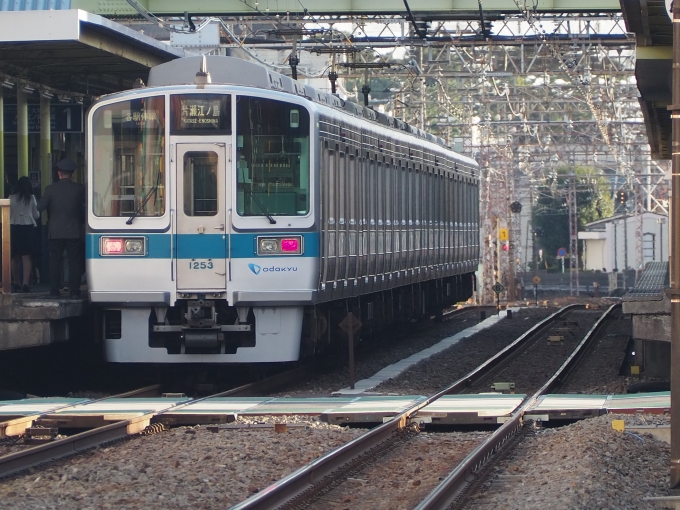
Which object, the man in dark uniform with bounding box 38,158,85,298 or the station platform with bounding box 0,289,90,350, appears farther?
the man in dark uniform with bounding box 38,158,85,298

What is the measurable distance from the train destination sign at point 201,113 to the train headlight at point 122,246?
1.15 meters

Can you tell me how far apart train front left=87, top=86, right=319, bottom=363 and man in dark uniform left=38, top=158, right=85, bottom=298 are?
44 cm

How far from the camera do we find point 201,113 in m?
12.4

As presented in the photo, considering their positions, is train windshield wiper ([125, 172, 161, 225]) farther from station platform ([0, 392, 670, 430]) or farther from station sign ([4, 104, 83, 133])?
station sign ([4, 104, 83, 133])

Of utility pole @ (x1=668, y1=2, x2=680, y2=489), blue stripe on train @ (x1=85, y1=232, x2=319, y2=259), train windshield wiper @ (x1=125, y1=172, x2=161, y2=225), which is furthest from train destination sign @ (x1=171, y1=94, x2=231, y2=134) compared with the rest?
utility pole @ (x1=668, y1=2, x2=680, y2=489)

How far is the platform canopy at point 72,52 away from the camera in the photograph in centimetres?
1262

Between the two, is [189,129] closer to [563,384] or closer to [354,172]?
[354,172]

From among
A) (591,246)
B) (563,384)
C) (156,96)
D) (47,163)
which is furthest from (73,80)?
(591,246)

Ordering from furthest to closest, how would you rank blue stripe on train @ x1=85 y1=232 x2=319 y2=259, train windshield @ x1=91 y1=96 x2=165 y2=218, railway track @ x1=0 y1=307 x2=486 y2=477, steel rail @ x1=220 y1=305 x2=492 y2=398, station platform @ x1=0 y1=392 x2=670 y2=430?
train windshield @ x1=91 y1=96 x2=165 y2=218 < blue stripe on train @ x1=85 y1=232 x2=319 y2=259 < steel rail @ x1=220 y1=305 x2=492 y2=398 < station platform @ x1=0 y1=392 x2=670 y2=430 < railway track @ x1=0 y1=307 x2=486 y2=477

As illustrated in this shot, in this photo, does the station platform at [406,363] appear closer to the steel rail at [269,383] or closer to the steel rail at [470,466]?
the steel rail at [269,383]

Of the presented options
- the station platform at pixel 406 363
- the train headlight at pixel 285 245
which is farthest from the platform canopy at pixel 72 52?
the station platform at pixel 406 363

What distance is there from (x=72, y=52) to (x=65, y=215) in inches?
80.7

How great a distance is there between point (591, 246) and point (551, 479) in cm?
7359

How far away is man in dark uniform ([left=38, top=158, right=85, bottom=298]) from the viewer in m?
12.8
